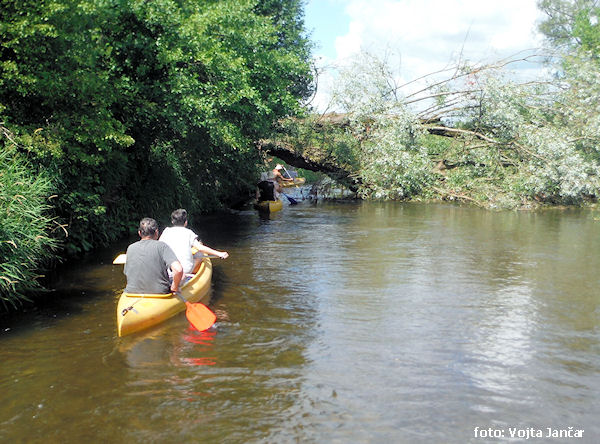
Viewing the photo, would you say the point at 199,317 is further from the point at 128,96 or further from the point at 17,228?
the point at 128,96

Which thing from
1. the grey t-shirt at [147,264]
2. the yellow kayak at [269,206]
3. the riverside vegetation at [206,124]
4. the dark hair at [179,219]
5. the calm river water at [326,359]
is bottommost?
the calm river water at [326,359]

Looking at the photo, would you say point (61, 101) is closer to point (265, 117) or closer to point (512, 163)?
point (265, 117)

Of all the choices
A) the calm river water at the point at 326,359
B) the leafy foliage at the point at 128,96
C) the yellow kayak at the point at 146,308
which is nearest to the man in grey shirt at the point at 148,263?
the yellow kayak at the point at 146,308

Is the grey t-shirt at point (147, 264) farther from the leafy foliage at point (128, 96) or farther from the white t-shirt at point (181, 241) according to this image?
the leafy foliage at point (128, 96)

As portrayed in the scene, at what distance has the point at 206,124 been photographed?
1238 centimetres

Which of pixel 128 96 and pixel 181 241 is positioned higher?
pixel 128 96

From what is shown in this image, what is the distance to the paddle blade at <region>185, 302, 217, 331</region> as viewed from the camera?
7.03 meters

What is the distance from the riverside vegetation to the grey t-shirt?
1.46 metres

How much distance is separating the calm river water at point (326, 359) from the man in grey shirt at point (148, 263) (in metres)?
0.60

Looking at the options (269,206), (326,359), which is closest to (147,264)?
(326,359)

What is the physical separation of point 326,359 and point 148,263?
2.55 m

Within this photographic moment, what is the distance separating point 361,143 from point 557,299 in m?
14.8

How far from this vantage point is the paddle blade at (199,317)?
7.03 m

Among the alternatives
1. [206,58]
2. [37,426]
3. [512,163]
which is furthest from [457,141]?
Result: [37,426]
